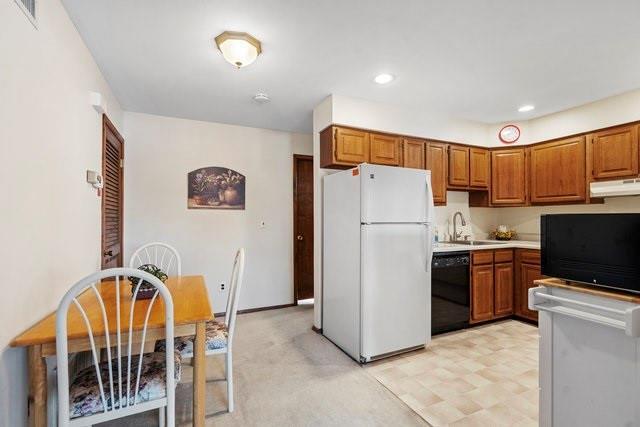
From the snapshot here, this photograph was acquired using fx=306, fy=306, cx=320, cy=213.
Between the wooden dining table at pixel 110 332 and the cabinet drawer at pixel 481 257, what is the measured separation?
2822 mm

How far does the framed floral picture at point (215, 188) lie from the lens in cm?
379

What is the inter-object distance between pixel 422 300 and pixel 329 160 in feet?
5.31

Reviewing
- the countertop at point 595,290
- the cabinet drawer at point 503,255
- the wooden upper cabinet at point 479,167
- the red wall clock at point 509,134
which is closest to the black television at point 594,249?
the countertop at point 595,290

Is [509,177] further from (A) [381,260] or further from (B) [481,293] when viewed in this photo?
(A) [381,260]

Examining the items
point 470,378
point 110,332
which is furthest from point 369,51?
point 470,378

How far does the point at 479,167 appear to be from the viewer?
3.95 metres

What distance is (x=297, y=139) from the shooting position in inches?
172

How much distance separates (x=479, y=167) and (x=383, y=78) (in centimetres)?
203

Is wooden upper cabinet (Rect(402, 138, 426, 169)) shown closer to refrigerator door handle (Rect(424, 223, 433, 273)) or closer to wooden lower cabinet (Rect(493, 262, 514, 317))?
refrigerator door handle (Rect(424, 223, 433, 273))

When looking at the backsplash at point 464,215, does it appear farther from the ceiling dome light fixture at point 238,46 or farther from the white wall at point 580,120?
the ceiling dome light fixture at point 238,46

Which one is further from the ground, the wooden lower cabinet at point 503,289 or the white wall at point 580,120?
the white wall at point 580,120

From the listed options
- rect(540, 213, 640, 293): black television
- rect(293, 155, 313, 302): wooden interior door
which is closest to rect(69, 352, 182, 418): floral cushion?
rect(540, 213, 640, 293): black television

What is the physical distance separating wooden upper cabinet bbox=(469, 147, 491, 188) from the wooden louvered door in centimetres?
399

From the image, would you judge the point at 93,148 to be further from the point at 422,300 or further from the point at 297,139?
the point at 422,300
